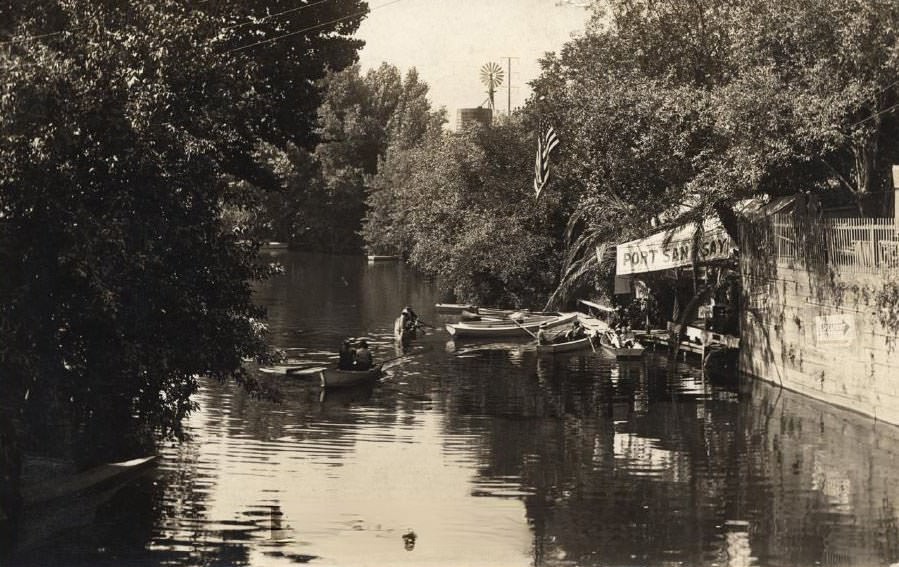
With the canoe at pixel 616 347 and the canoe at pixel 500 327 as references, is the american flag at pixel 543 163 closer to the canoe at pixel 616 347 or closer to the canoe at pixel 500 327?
the canoe at pixel 500 327

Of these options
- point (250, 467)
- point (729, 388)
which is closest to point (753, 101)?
point (729, 388)

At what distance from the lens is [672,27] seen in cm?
3866

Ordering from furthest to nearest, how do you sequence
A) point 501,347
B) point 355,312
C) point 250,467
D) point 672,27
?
point 355,312 < point 501,347 < point 672,27 < point 250,467

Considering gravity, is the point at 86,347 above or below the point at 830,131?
below

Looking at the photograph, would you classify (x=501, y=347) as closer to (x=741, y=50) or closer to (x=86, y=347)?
(x=741, y=50)

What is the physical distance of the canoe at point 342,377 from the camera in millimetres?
31594

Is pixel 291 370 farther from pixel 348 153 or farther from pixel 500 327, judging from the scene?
pixel 348 153

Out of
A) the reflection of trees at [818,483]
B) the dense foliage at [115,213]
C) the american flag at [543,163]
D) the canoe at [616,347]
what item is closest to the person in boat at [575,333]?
the canoe at [616,347]

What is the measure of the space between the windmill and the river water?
198 feet

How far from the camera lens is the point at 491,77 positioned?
9262 cm

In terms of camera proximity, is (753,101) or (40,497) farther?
(753,101)

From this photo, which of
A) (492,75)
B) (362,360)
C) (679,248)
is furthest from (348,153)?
(362,360)

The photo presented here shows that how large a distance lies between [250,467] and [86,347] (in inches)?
181

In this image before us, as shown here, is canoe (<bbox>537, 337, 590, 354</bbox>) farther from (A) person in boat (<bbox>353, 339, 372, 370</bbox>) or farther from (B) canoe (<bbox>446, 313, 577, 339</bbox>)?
(A) person in boat (<bbox>353, 339, 372, 370</bbox>)
